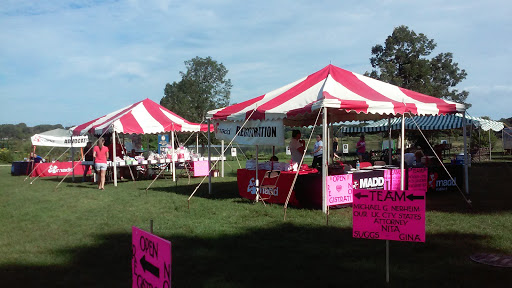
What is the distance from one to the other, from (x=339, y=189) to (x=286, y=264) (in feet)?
13.9

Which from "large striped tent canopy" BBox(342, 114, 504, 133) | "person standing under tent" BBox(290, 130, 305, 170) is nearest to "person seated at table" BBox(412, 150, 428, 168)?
"person standing under tent" BBox(290, 130, 305, 170)

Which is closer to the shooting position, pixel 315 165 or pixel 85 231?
pixel 85 231

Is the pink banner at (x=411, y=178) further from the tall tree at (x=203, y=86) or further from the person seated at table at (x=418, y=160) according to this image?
the tall tree at (x=203, y=86)

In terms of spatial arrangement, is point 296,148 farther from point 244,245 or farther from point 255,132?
point 244,245

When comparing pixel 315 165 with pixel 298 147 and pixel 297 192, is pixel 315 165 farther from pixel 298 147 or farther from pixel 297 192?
pixel 297 192

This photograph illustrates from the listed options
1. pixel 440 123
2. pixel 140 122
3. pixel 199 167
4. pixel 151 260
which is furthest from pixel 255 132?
pixel 440 123

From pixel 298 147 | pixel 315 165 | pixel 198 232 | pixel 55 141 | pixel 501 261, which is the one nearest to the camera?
pixel 501 261

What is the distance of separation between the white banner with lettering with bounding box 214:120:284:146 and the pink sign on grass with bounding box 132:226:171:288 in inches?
269

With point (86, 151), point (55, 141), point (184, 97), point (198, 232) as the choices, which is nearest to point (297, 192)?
point (198, 232)

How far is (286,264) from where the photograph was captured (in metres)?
5.71

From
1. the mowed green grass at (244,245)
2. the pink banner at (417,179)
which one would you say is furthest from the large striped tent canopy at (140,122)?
the pink banner at (417,179)

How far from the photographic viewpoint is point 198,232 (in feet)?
Result: 25.1

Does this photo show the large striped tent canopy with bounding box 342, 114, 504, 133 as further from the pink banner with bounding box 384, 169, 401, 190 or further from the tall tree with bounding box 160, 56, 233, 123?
the tall tree with bounding box 160, 56, 233, 123

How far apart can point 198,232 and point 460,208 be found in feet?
18.3
